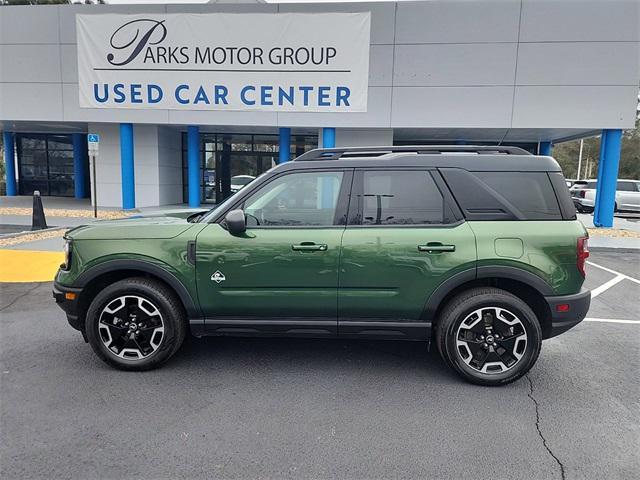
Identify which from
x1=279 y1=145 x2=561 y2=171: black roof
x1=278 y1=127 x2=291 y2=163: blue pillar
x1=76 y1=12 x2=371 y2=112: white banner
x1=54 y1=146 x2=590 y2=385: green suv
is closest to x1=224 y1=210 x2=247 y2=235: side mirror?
x1=54 y1=146 x2=590 y2=385: green suv

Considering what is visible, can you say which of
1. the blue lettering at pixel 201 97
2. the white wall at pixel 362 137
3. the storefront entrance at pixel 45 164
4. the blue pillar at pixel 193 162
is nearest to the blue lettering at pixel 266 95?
the blue lettering at pixel 201 97

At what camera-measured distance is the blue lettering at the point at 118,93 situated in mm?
13375

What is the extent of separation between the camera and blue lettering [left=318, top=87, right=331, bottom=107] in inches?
502

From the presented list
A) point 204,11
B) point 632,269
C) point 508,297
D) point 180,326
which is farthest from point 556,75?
point 180,326

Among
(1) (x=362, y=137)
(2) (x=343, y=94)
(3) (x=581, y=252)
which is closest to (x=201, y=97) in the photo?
(2) (x=343, y=94)

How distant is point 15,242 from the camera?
938cm

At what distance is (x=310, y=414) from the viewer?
3.03 meters

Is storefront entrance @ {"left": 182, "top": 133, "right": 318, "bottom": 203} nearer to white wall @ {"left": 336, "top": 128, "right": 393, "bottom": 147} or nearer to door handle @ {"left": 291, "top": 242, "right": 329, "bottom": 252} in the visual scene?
white wall @ {"left": 336, "top": 128, "right": 393, "bottom": 147}

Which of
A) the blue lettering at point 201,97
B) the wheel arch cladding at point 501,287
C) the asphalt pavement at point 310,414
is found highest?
the blue lettering at point 201,97

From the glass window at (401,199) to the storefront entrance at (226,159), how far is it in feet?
52.9

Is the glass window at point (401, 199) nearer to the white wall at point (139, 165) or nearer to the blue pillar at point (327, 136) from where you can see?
the blue pillar at point (327, 136)

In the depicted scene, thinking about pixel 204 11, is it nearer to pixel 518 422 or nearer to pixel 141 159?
pixel 141 159

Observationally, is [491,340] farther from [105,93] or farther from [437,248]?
[105,93]

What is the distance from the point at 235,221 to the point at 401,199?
137cm
